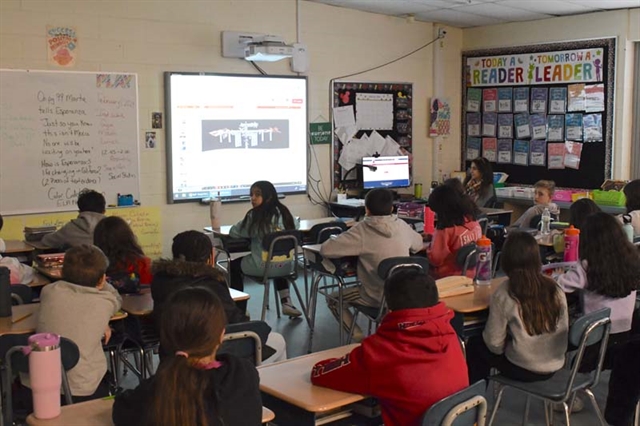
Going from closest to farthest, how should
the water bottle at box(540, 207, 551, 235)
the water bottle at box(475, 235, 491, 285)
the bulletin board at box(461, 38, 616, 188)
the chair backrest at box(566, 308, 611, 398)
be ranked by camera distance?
the chair backrest at box(566, 308, 611, 398)
the water bottle at box(475, 235, 491, 285)
the water bottle at box(540, 207, 551, 235)
the bulletin board at box(461, 38, 616, 188)

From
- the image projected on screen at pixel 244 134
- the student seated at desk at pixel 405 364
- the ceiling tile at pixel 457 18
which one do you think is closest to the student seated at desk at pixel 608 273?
the student seated at desk at pixel 405 364

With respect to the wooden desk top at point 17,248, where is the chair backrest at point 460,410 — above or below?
below

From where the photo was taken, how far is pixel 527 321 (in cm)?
349

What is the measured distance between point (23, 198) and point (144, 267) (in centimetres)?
273

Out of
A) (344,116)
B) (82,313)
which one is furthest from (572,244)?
(344,116)

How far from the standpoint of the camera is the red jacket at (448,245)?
516cm

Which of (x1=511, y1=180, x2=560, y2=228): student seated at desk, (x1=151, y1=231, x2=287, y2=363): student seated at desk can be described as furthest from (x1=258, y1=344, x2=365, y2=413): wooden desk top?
(x1=511, y1=180, x2=560, y2=228): student seated at desk

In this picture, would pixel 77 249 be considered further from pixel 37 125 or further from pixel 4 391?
pixel 37 125

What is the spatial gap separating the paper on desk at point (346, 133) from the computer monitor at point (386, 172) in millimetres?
282

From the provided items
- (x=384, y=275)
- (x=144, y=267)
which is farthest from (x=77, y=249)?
(x=384, y=275)

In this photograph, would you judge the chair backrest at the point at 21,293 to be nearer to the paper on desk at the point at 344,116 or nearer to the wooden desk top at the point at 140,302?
the wooden desk top at the point at 140,302

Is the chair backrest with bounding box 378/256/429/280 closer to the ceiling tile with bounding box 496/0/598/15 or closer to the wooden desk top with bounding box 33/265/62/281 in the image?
the wooden desk top with bounding box 33/265/62/281

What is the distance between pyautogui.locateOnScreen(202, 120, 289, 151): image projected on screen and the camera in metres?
7.71

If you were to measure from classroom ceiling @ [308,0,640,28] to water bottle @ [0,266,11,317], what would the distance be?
5353mm
